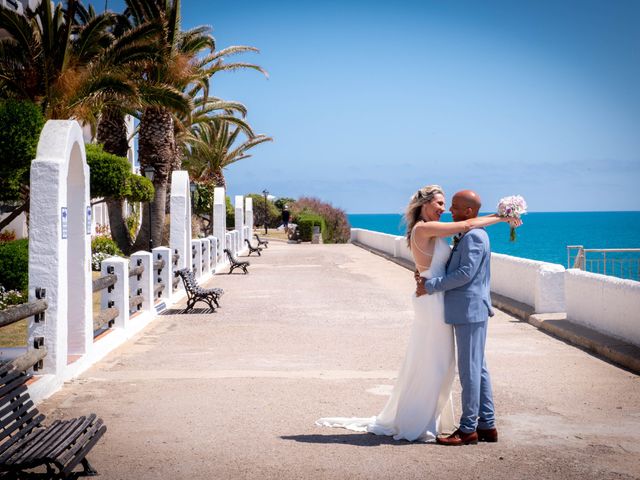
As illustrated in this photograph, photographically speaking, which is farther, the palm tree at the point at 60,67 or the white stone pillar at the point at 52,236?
the palm tree at the point at 60,67

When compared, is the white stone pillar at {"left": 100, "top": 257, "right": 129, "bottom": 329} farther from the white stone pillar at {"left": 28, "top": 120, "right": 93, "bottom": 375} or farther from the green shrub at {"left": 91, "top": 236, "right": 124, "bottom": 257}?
the green shrub at {"left": 91, "top": 236, "right": 124, "bottom": 257}

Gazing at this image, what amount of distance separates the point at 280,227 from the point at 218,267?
56156 millimetres

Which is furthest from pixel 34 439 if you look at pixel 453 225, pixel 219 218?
pixel 219 218

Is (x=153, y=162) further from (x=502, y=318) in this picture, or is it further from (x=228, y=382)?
(x=228, y=382)

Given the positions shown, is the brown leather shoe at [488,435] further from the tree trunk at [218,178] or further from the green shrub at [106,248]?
the tree trunk at [218,178]

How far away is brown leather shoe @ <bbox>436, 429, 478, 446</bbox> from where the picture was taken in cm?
612

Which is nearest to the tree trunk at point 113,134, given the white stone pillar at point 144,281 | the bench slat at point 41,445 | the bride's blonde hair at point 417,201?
the white stone pillar at point 144,281

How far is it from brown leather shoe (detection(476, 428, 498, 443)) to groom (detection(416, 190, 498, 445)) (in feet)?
0.27

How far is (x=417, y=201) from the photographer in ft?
20.5

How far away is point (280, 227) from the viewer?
84.5m

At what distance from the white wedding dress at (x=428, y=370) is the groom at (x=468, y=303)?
0.28 feet

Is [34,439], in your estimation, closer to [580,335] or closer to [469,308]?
[469,308]

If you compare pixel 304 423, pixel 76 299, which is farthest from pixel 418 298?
pixel 76 299

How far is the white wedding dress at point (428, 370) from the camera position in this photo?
622 cm
